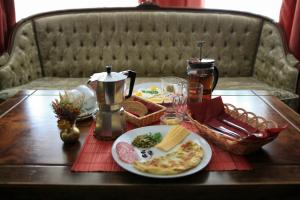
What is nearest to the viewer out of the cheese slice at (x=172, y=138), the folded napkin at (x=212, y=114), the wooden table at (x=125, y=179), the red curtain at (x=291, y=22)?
the wooden table at (x=125, y=179)

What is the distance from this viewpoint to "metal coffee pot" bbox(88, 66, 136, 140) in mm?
940

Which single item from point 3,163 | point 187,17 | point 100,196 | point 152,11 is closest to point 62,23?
point 152,11

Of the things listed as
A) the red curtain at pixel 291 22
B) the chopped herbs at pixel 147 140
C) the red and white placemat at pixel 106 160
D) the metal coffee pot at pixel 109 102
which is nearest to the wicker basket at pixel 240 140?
the red and white placemat at pixel 106 160

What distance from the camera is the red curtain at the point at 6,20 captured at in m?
2.44

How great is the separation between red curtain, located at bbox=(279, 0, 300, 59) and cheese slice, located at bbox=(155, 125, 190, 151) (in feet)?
6.04

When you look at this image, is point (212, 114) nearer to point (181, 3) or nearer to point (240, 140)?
point (240, 140)

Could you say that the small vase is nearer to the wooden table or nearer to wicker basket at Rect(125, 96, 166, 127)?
the wooden table

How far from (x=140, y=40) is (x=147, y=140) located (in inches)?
62.3

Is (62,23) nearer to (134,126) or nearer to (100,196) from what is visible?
(134,126)

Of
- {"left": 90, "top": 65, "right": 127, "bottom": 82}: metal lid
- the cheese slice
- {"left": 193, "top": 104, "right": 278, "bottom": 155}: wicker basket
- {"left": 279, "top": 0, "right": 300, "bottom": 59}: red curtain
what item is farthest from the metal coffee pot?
{"left": 279, "top": 0, "right": 300, "bottom": 59}: red curtain

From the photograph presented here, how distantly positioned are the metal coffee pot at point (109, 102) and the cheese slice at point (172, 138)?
0.50ft

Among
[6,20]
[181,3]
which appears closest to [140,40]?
[181,3]

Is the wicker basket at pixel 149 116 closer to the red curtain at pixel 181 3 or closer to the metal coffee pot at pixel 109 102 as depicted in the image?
the metal coffee pot at pixel 109 102

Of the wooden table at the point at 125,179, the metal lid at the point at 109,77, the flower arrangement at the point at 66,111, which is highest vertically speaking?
the metal lid at the point at 109,77
